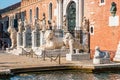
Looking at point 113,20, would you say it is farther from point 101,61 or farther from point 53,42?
point 53,42

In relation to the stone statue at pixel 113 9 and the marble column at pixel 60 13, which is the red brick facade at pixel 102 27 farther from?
the marble column at pixel 60 13

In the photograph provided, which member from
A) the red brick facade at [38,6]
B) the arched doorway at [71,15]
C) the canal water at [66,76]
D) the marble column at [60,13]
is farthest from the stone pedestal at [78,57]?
the red brick facade at [38,6]

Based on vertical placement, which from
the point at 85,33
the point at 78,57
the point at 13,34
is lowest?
the point at 78,57

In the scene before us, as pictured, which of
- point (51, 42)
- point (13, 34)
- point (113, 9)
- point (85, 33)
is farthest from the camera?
point (13, 34)

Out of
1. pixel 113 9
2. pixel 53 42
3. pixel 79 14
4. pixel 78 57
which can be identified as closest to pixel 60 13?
pixel 79 14

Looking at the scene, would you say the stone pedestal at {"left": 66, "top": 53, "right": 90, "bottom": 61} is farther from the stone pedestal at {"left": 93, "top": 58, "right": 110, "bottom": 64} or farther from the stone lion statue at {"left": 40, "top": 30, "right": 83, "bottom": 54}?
the stone lion statue at {"left": 40, "top": 30, "right": 83, "bottom": 54}

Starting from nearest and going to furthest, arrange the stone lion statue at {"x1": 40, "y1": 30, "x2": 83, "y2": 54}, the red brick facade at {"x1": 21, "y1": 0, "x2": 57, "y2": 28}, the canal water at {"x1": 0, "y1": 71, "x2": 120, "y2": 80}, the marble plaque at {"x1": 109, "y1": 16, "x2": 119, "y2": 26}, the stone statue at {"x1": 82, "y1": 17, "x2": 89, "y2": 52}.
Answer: the canal water at {"x1": 0, "y1": 71, "x2": 120, "y2": 80}, the marble plaque at {"x1": 109, "y1": 16, "x2": 119, "y2": 26}, the stone statue at {"x1": 82, "y1": 17, "x2": 89, "y2": 52}, the stone lion statue at {"x1": 40, "y1": 30, "x2": 83, "y2": 54}, the red brick facade at {"x1": 21, "y1": 0, "x2": 57, "y2": 28}

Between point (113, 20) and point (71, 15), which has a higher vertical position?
Result: point (71, 15)

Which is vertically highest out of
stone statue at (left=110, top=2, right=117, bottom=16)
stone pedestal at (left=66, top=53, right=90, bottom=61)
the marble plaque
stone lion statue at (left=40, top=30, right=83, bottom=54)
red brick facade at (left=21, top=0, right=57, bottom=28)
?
red brick facade at (left=21, top=0, right=57, bottom=28)

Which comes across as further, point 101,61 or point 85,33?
point 85,33

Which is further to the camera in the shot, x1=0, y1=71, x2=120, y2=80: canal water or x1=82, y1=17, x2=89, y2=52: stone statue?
x1=82, y1=17, x2=89, y2=52: stone statue

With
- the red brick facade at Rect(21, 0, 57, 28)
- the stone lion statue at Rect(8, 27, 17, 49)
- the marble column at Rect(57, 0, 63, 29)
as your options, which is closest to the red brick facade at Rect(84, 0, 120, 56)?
the marble column at Rect(57, 0, 63, 29)

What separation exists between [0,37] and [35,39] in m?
20.9

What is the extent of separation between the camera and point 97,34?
69.6 feet
